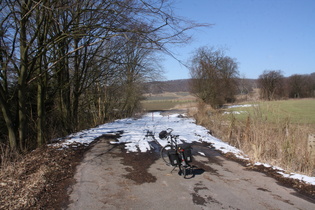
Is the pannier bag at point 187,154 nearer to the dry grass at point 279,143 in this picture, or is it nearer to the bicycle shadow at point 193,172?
the bicycle shadow at point 193,172

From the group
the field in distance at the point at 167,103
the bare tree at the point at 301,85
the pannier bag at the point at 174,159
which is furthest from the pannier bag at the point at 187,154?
the bare tree at the point at 301,85

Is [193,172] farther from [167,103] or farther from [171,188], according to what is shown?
[167,103]

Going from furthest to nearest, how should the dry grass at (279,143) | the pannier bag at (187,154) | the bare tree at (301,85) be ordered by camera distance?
1. the bare tree at (301,85)
2. the dry grass at (279,143)
3. the pannier bag at (187,154)

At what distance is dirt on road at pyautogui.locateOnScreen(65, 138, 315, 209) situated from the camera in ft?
14.4

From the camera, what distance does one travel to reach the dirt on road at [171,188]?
4375mm

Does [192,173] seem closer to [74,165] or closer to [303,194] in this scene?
[303,194]

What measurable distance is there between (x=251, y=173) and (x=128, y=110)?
2268cm

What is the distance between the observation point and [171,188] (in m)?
5.07

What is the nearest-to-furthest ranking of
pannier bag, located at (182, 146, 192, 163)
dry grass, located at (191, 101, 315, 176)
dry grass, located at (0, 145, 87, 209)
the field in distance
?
dry grass, located at (0, 145, 87, 209), pannier bag, located at (182, 146, 192, 163), dry grass, located at (191, 101, 315, 176), the field in distance

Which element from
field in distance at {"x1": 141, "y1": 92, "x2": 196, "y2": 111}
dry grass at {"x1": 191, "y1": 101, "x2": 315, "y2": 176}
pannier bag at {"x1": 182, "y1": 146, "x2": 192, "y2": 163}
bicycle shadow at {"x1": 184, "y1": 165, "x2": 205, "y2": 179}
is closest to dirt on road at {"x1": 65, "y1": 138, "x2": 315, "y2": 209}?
bicycle shadow at {"x1": 184, "y1": 165, "x2": 205, "y2": 179}

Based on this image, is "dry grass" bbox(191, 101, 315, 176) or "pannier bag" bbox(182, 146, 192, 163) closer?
"pannier bag" bbox(182, 146, 192, 163)

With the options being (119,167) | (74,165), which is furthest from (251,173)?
(74,165)

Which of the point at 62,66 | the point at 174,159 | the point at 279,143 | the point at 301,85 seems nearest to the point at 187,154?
the point at 174,159

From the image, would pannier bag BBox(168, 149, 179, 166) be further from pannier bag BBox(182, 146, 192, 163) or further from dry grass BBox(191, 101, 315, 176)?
dry grass BBox(191, 101, 315, 176)
